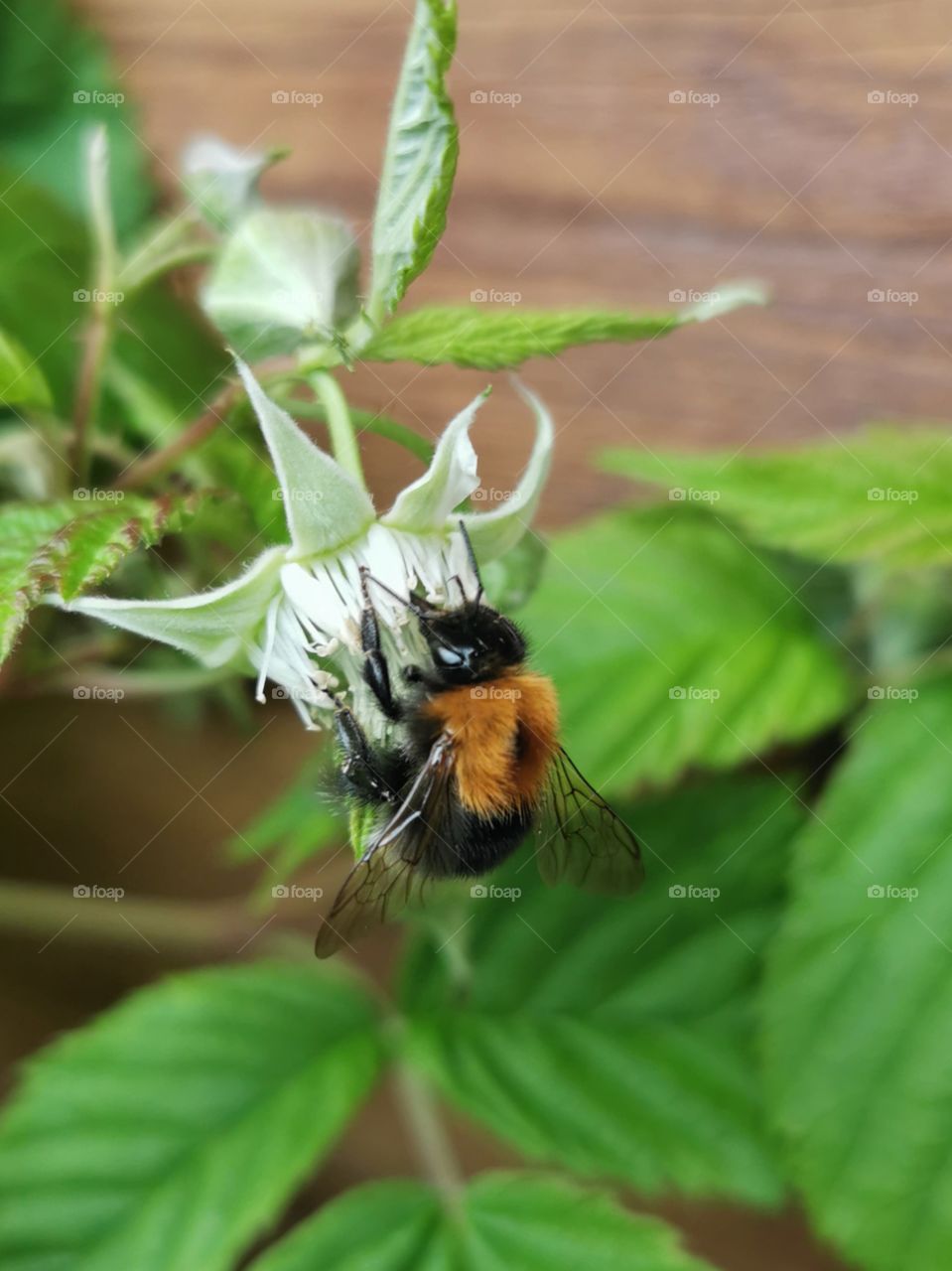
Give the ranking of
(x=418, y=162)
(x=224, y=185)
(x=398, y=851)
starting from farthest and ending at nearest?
(x=224, y=185) → (x=398, y=851) → (x=418, y=162)

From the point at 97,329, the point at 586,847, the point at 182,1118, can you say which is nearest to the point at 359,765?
the point at 586,847

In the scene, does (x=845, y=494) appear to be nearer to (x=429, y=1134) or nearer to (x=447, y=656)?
(x=447, y=656)

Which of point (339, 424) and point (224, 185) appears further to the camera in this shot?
point (224, 185)

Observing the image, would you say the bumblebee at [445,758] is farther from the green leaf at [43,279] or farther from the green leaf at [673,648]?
the green leaf at [43,279]

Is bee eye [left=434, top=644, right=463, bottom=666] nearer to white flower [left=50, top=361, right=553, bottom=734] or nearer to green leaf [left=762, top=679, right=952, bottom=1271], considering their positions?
white flower [left=50, top=361, right=553, bottom=734]

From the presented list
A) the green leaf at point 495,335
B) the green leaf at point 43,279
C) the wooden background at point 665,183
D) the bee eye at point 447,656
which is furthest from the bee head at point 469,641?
the green leaf at point 43,279
